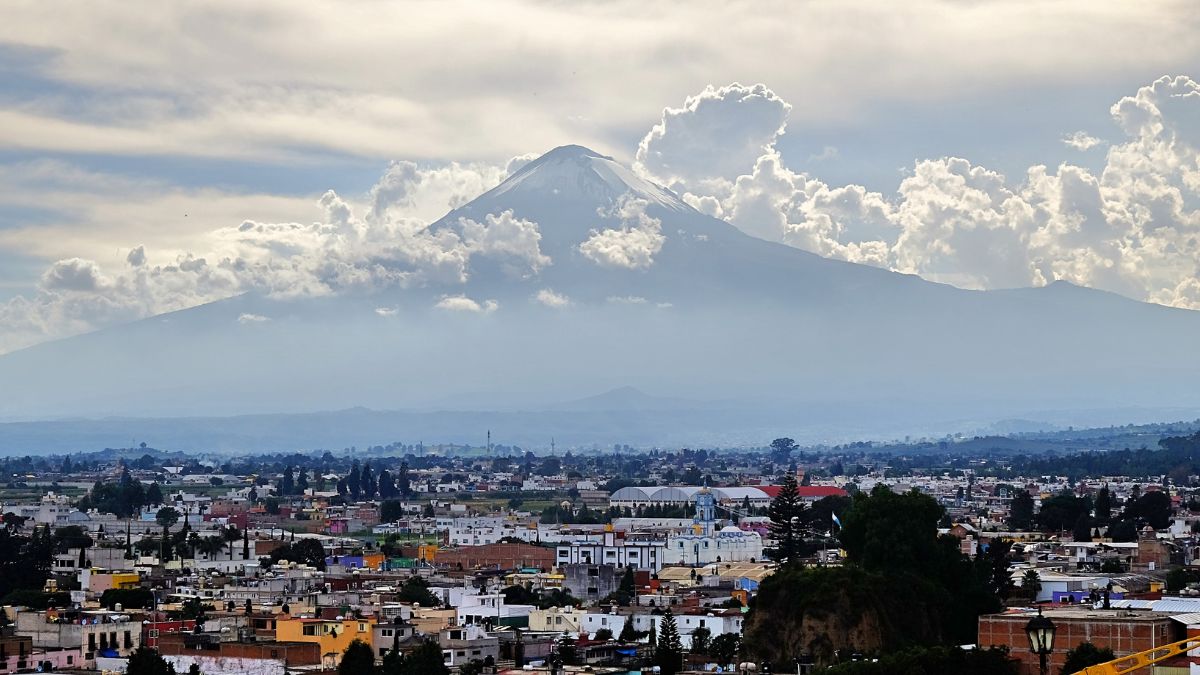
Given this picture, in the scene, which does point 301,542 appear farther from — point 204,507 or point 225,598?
point 204,507

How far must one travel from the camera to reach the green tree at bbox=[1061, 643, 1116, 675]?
41625 millimetres

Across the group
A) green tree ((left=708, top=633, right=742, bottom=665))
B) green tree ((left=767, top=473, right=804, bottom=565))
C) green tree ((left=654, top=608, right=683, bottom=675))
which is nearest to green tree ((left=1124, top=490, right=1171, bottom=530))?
green tree ((left=767, top=473, right=804, bottom=565))

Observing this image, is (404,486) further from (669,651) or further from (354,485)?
(669,651)

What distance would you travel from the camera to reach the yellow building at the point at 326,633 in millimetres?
54312

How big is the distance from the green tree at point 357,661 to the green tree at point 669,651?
6.22 meters

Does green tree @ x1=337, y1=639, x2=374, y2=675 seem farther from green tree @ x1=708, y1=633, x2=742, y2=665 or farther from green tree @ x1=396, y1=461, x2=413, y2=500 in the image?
green tree @ x1=396, y1=461, x2=413, y2=500

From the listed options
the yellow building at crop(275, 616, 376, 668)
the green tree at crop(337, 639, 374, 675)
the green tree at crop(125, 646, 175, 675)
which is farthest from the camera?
the yellow building at crop(275, 616, 376, 668)

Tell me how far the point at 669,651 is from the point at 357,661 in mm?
6902

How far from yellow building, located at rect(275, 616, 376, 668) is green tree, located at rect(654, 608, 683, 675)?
287 inches

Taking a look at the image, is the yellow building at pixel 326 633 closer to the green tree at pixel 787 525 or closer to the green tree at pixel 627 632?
the green tree at pixel 627 632

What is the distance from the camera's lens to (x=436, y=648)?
46875mm

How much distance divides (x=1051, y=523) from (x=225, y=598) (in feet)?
146

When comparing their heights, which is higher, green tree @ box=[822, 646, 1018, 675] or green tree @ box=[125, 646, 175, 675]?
green tree @ box=[822, 646, 1018, 675]

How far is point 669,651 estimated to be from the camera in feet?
161
